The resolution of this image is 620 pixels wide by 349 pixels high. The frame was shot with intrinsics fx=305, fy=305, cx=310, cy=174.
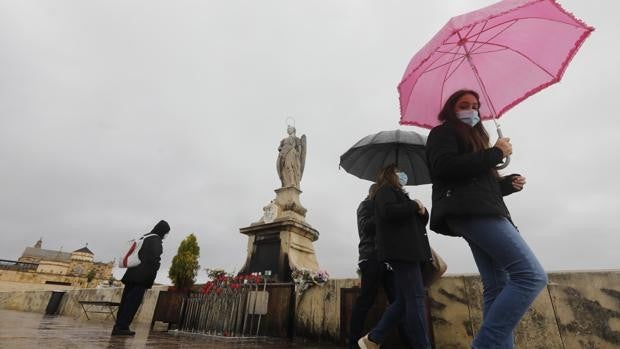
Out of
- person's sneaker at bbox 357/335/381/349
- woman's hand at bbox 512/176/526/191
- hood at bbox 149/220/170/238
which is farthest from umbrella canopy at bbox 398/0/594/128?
hood at bbox 149/220/170/238

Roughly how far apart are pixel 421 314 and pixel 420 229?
65 centimetres

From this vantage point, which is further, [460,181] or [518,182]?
[518,182]

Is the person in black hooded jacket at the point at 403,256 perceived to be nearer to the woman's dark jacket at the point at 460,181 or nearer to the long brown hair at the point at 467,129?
the woman's dark jacket at the point at 460,181

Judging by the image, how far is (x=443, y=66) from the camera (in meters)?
2.67

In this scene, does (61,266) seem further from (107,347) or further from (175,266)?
(107,347)

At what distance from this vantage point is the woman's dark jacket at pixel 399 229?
233 centimetres

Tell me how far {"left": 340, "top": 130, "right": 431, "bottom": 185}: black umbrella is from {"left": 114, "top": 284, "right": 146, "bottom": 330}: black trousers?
3371 millimetres

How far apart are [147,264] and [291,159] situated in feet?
17.4

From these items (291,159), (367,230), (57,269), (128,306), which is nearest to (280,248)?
(291,159)

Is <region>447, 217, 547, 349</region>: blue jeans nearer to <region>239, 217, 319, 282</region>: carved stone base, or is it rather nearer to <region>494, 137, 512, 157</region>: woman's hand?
<region>494, 137, 512, 157</region>: woman's hand

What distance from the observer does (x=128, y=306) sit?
4129mm

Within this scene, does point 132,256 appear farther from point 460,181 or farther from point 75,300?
point 75,300

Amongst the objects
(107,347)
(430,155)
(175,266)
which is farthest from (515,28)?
(175,266)

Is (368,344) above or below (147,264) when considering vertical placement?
below
